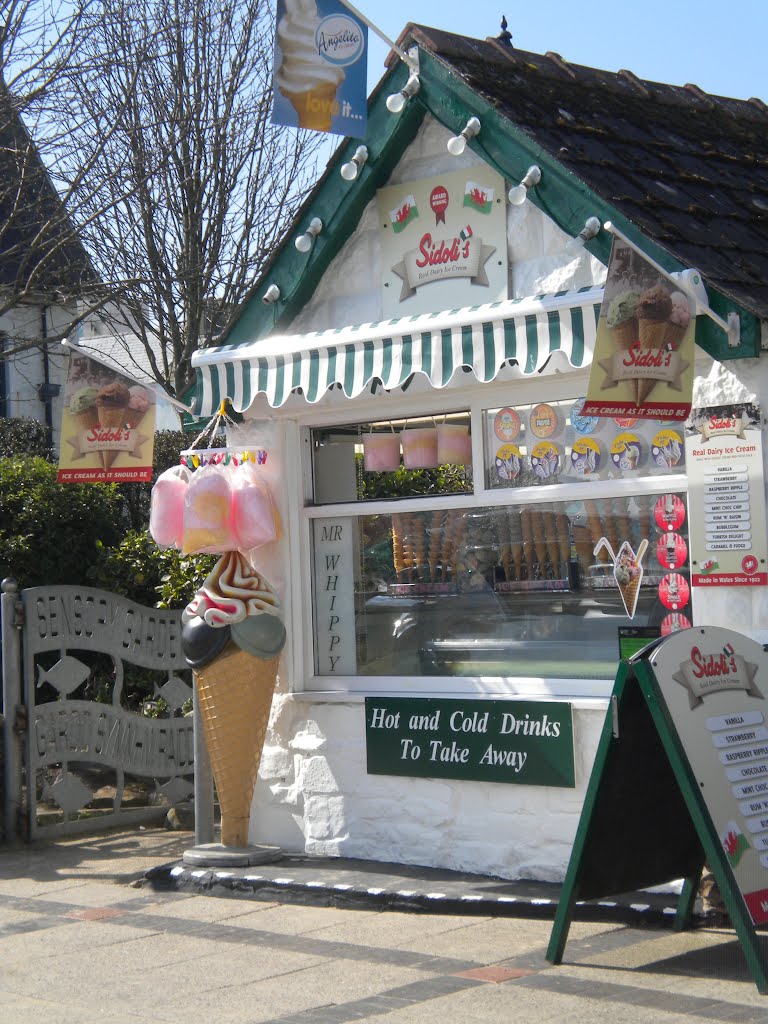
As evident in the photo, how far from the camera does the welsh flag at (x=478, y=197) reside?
685 centimetres

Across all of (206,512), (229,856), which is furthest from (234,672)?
(229,856)

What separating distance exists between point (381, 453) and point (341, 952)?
2818 millimetres

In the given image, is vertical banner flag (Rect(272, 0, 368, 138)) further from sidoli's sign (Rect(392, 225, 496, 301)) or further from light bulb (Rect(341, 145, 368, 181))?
sidoli's sign (Rect(392, 225, 496, 301))

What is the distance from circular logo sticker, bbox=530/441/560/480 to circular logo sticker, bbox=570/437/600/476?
0.10 meters

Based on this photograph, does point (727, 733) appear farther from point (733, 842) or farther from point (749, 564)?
point (749, 564)

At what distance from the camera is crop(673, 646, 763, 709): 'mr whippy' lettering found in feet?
16.6

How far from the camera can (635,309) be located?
18.1 ft

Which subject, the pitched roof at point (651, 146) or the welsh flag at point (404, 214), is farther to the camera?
the welsh flag at point (404, 214)

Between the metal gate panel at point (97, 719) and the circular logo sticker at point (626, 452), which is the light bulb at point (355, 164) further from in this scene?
the metal gate panel at point (97, 719)

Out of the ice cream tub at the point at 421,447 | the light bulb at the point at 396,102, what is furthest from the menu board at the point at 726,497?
the light bulb at the point at 396,102

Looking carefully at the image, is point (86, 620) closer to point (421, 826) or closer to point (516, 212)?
point (421, 826)

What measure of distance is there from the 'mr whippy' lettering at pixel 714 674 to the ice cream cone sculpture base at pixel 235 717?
268 centimetres

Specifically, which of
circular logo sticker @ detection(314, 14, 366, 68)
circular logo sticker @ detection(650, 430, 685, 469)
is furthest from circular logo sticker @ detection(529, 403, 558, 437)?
circular logo sticker @ detection(314, 14, 366, 68)

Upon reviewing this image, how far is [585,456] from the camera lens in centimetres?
659
